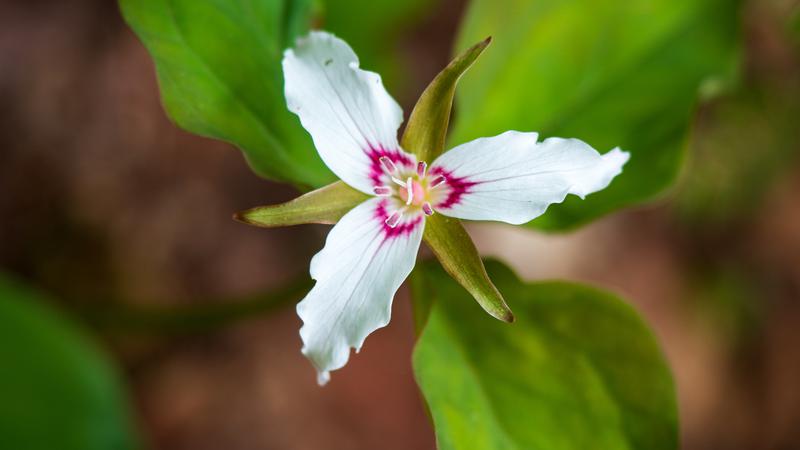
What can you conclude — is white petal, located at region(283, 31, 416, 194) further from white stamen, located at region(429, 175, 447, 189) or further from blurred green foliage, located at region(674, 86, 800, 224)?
blurred green foliage, located at region(674, 86, 800, 224)

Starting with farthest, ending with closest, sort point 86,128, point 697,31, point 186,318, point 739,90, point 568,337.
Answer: point 739,90 < point 86,128 < point 186,318 < point 697,31 < point 568,337

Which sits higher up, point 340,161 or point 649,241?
point 649,241

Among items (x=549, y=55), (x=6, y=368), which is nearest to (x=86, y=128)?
(x=6, y=368)

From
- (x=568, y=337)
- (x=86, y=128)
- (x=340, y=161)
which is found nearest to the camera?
(x=340, y=161)

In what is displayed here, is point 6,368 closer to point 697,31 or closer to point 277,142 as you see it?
point 277,142

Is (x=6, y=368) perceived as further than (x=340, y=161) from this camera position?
Yes

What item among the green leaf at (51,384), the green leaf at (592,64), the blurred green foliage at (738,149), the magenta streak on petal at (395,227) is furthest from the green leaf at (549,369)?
the blurred green foliage at (738,149)

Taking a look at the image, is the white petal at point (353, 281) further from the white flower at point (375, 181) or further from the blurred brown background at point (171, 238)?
the blurred brown background at point (171, 238)

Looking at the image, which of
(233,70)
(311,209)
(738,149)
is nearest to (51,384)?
(233,70)
